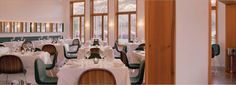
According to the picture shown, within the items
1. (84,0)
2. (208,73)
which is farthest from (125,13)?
(208,73)

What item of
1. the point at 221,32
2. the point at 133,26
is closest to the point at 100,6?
the point at 133,26

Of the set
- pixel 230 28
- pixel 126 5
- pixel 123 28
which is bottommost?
pixel 230 28

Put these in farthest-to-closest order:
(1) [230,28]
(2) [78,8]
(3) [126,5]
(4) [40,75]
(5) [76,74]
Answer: (2) [78,8]
(3) [126,5]
(1) [230,28]
(4) [40,75]
(5) [76,74]

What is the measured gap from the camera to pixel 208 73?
2207mm

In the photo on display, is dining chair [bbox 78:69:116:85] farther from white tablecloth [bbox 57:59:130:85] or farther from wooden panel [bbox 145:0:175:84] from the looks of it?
wooden panel [bbox 145:0:175:84]

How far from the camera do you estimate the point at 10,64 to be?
19.3ft

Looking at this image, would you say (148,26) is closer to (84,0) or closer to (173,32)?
(173,32)

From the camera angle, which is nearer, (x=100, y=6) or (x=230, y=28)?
(x=230, y=28)

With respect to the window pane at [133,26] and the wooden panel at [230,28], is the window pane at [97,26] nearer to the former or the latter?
the window pane at [133,26]

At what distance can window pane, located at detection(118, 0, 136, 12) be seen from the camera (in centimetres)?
1394

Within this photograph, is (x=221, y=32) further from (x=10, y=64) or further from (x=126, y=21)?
(x=10, y=64)

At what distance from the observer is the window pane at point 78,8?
15531mm

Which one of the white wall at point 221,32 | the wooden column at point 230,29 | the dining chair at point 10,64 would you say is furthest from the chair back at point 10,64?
the white wall at point 221,32

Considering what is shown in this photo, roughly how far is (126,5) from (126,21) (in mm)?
775
